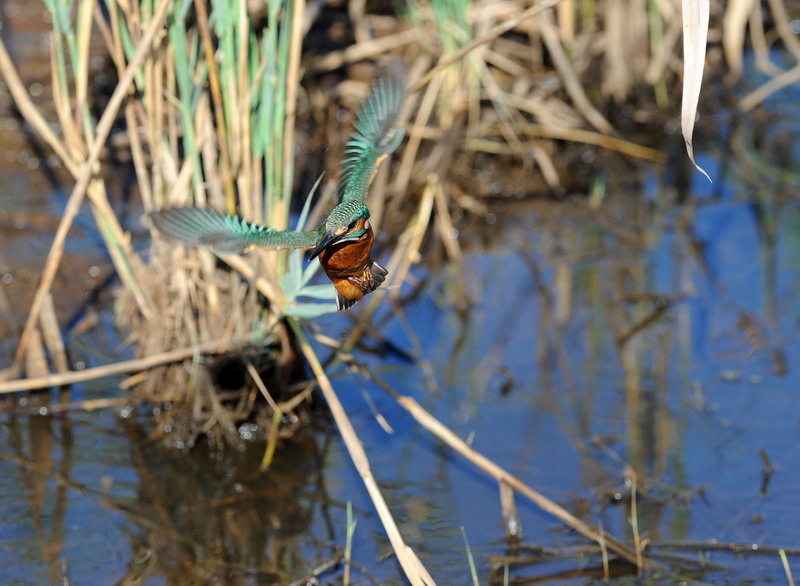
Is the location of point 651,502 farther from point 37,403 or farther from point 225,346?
point 37,403

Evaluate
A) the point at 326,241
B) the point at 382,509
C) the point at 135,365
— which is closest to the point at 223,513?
the point at 135,365

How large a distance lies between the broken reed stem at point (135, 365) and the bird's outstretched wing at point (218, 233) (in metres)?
1.04

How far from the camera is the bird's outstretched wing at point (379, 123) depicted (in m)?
2.63

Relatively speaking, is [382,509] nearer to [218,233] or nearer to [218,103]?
[218,233]

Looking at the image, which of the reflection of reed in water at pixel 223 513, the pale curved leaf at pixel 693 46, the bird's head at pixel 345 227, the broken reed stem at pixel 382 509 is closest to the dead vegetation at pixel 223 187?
the broken reed stem at pixel 382 509

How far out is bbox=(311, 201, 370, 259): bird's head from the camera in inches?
83.7

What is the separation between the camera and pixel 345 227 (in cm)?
213

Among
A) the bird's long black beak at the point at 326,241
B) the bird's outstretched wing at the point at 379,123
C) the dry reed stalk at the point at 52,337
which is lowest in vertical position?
the dry reed stalk at the point at 52,337

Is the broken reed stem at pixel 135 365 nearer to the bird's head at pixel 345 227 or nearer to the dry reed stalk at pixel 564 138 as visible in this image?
the bird's head at pixel 345 227

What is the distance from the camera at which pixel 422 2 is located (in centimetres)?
555

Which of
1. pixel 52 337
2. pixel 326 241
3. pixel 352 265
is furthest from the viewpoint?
pixel 52 337

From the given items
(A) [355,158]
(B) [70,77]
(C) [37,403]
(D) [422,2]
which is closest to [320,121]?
(D) [422,2]

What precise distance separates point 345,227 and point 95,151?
134cm

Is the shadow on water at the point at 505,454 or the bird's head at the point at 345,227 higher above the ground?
the bird's head at the point at 345,227
